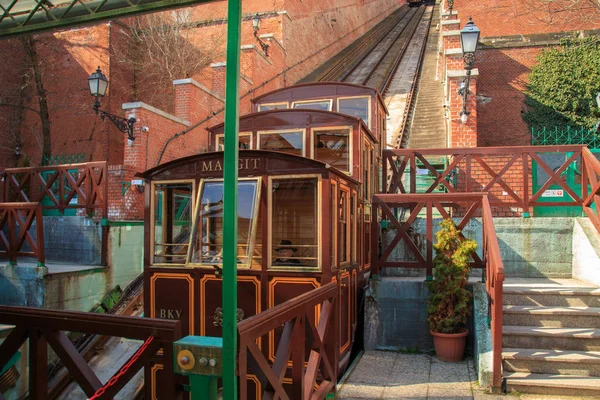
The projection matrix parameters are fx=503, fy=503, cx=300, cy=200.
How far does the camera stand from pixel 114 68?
701 inches

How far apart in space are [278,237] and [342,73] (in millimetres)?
20548

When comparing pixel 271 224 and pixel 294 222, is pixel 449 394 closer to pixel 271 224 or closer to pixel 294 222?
pixel 294 222

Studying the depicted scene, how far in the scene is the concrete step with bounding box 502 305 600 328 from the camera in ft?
20.3

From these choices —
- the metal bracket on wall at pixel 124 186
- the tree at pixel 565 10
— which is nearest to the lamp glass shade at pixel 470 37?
the tree at pixel 565 10

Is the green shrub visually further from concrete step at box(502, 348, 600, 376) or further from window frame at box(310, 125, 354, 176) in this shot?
window frame at box(310, 125, 354, 176)

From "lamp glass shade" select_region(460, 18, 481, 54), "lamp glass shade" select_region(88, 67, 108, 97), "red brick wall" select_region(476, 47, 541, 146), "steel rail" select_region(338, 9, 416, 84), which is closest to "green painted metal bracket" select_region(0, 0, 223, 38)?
"lamp glass shade" select_region(88, 67, 108, 97)

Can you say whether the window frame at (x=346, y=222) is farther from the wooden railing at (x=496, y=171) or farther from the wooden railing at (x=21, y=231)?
the wooden railing at (x=21, y=231)

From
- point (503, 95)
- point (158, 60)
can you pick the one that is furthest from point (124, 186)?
point (503, 95)

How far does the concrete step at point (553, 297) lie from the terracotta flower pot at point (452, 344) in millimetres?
856

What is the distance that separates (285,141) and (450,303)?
3309 millimetres

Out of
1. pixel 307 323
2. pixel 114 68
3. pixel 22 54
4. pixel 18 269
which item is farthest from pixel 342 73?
pixel 307 323

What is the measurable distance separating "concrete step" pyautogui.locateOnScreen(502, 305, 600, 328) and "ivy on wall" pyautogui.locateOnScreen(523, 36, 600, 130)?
11.8 m

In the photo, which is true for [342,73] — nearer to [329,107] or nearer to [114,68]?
[114,68]

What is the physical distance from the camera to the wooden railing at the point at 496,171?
27.8 feet
